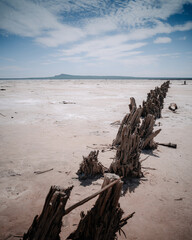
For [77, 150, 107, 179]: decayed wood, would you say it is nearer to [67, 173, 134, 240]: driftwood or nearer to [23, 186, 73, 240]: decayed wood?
[67, 173, 134, 240]: driftwood

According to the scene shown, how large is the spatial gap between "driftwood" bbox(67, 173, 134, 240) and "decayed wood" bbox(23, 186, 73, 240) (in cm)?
45

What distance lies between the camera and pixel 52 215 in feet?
5.88

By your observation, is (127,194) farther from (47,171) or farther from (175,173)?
(47,171)

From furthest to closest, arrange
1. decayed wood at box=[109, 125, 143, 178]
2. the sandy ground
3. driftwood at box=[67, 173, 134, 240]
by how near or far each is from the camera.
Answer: decayed wood at box=[109, 125, 143, 178], the sandy ground, driftwood at box=[67, 173, 134, 240]

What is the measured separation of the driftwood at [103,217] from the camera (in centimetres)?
200

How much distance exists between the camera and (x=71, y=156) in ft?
16.0

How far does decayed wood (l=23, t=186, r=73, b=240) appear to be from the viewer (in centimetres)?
174

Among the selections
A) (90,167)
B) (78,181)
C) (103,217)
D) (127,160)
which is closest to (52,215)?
(103,217)

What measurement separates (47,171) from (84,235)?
2278mm

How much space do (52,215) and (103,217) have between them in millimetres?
721

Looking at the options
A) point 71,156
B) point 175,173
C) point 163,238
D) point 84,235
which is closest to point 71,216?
point 84,235

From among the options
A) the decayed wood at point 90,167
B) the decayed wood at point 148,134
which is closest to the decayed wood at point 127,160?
the decayed wood at point 90,167

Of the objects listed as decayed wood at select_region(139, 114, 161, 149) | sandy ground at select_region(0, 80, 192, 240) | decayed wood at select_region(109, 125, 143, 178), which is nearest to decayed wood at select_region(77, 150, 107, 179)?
sandy ground at select_region(0, 80, 192, 240)

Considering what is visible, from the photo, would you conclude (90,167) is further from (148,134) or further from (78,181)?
(148,134)
